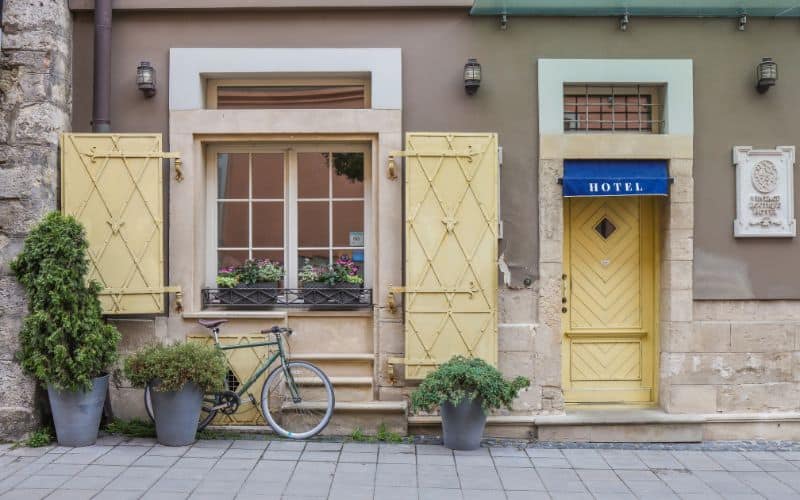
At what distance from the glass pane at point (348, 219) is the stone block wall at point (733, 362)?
10.2ft

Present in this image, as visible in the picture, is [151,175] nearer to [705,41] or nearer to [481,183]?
[481,183]

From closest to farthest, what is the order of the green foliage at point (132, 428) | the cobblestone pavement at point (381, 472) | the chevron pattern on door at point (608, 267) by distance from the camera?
the cobblestone pavement at point (381, 472) → the green foliage at point (132, 428) → the chevron pattern on door at point (608, 267)

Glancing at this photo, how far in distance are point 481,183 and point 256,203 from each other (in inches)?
86.4

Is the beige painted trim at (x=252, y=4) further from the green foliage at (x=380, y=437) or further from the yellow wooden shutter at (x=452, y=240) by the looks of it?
the green foliage at (x=380, y=437)

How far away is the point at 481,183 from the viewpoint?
6.14 meters

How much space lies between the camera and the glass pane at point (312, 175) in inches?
261

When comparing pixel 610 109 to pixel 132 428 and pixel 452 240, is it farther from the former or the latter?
pixel 132 428

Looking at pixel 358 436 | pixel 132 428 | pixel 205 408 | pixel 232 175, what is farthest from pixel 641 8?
pixel 132 428

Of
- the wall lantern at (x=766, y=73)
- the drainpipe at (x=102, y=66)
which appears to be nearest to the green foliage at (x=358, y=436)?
the drainpipe at (x=102, y=66)

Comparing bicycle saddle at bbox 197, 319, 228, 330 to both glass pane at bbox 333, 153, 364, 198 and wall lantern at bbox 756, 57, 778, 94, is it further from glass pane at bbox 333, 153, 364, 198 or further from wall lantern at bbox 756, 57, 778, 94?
wall lantern at bbox 756, 57, 778, 94

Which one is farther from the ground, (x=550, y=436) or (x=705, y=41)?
(x=705, y=41)

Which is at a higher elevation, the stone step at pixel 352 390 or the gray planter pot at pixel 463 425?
the stone step at pixel 352 390

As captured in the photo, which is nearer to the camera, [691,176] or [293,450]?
[293,450]

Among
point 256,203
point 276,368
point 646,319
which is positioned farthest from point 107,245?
point 646,319
